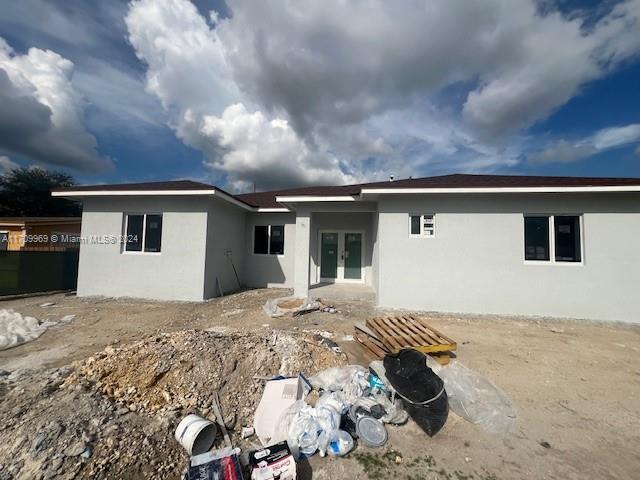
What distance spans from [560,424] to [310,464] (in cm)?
265

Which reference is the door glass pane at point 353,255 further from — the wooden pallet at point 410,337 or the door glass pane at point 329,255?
the wooden pallet at point 410,337

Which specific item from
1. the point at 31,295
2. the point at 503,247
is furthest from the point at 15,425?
the point at 31,295

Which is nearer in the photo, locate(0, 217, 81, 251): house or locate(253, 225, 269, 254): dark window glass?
locate(253, 225, 269, 254): dark window glass

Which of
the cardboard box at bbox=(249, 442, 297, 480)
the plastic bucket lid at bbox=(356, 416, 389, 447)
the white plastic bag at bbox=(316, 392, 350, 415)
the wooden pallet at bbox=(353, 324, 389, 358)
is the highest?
the wooden pallet at bbox=(353, 324, 389, 358)

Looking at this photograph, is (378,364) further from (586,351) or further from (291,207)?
(291,207)

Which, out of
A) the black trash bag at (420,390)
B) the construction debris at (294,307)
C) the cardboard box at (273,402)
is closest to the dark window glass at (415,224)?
the construction debris at (294,307)

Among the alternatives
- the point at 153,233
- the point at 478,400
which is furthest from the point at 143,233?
the point at 478,400

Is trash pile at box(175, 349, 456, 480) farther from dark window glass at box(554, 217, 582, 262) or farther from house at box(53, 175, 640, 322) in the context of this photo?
dark window glass at box(554, 217, 582, 262)

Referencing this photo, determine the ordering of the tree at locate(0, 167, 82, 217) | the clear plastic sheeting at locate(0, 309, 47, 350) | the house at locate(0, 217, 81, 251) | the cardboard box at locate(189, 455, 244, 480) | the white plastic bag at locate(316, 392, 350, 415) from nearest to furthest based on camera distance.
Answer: the cardboard box at locate(189, 455, 244, 480) < the white plastic bag at locate(316, 392, 350, 415) < the clear plastic sheeting at locate(0, 309, 47, 350) < the house at locate(0, 217, 81, 251) < the tree at locate(0, 167, 82, 217)

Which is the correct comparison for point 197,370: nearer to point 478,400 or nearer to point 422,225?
point 478,400

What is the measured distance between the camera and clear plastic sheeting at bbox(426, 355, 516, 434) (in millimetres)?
2824

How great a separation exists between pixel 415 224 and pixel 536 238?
295 centimetres

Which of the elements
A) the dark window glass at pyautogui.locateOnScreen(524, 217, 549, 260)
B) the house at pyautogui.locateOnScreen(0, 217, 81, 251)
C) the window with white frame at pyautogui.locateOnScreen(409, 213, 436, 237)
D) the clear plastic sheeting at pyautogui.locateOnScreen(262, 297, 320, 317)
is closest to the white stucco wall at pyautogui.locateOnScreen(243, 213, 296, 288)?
the clear plastic sheeting at pyautogui.locateOnScreen(262, 297, 320, 317)

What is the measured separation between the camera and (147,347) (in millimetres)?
3520
